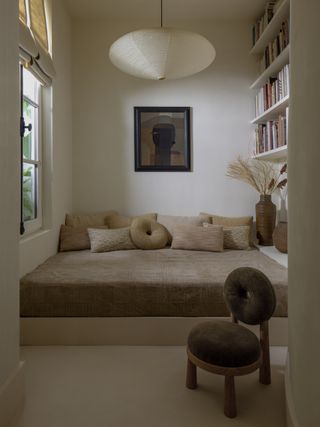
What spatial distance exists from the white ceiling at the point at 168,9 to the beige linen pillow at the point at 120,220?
2204 millimetres

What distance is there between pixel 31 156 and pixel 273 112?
2352 millimetres

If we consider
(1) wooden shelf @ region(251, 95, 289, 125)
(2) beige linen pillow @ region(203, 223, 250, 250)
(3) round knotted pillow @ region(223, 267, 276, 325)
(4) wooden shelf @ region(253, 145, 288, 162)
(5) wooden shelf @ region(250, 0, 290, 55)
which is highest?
(5) wooden shelf @ region(250, 0, 290, 55)

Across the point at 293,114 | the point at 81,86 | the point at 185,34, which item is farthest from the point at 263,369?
the point at 81,86

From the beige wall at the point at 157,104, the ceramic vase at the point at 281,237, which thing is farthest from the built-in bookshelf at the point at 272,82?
the ceramic vase at the point at 281,237

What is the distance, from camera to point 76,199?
4.02 m

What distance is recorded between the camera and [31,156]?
303 cm

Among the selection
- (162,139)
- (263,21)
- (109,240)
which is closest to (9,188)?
(109,240)

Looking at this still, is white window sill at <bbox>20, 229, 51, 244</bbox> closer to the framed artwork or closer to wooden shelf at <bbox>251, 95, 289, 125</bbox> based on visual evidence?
the framed artwork

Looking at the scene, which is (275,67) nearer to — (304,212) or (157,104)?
(157,104)

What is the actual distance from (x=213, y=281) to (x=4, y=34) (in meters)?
1.82

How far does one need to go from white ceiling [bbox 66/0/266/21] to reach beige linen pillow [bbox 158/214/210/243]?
2227mm

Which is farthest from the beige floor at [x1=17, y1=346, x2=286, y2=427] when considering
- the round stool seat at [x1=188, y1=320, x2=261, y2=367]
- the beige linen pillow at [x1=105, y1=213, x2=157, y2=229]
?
the beige linen pillow at [x1=105, y1=213, x2=157, y2=229]

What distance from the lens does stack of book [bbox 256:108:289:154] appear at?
3.15 metres

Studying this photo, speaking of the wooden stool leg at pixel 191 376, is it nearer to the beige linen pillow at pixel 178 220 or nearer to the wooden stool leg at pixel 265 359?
the wooden stool leg at pixel 265 359
